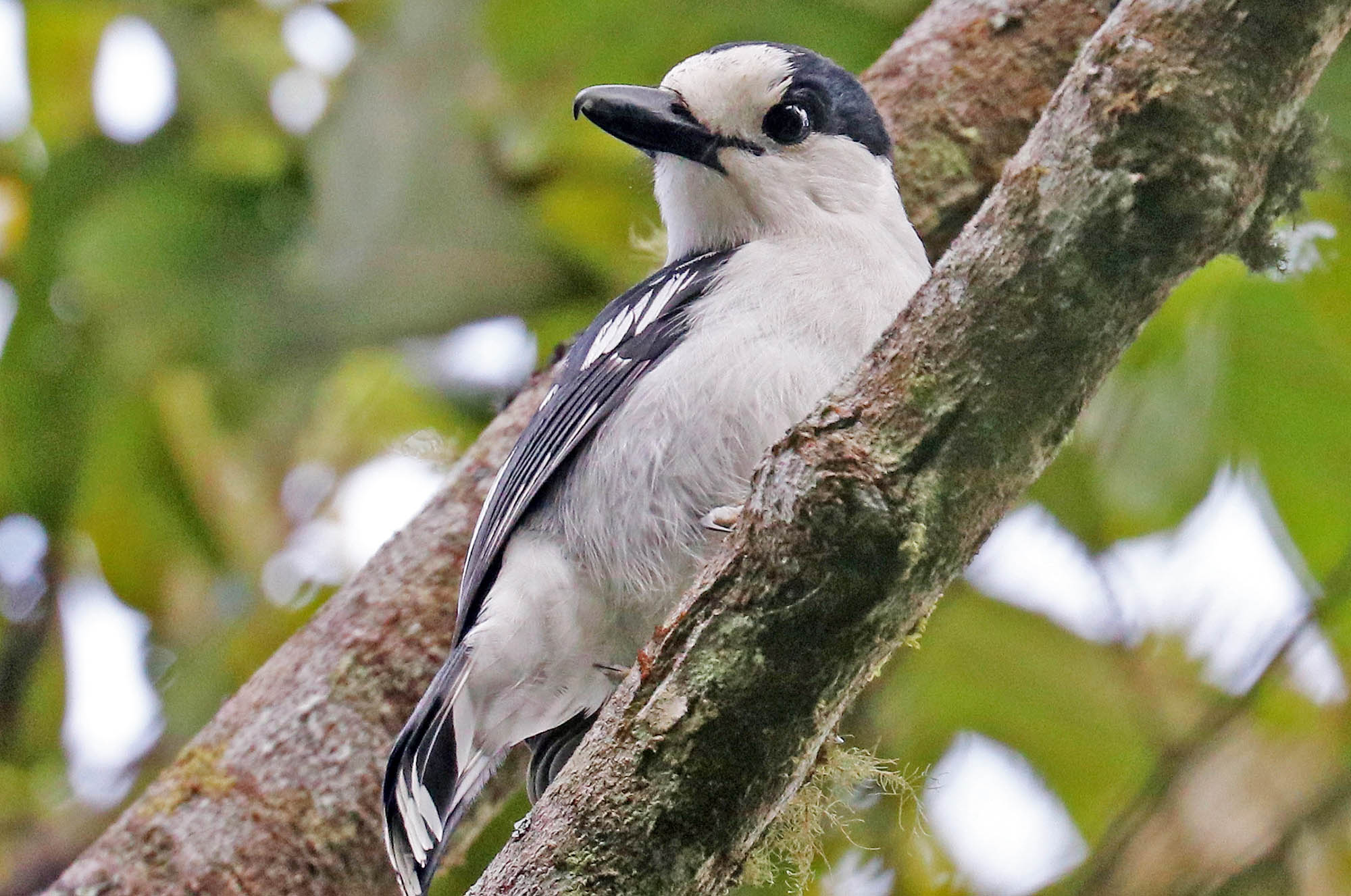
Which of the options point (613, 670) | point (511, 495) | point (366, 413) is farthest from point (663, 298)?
point (366, 413)

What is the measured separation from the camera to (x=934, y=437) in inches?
63.6

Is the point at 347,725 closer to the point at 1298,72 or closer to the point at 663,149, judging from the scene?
the point at 663,149

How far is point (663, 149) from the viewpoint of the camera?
8.92ft

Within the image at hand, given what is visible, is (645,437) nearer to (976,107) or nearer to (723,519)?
(723,519)

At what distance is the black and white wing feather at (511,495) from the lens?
2.24 meters

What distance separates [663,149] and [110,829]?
175 centimetres

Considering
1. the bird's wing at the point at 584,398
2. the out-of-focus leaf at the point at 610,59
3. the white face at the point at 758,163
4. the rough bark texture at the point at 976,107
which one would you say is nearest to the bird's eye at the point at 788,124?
the white face at the point at 758,163

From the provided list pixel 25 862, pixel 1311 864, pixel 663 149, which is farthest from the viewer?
pixel 25 862

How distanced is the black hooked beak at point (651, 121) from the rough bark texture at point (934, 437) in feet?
3.60

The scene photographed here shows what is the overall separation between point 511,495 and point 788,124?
95 cm

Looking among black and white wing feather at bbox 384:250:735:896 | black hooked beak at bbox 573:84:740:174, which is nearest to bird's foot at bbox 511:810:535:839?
black and white wing feather at bbox 384:250:735:896

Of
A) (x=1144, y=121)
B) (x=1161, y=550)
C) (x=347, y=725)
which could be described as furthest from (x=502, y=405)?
(x=1144, y=121)

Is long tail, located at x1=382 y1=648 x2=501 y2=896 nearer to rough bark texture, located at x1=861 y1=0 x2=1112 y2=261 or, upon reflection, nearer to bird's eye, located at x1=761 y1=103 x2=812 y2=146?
bird's eye, located at x1=761 y1=103 x2=812 y2=146

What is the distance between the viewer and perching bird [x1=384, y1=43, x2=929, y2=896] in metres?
2.36
